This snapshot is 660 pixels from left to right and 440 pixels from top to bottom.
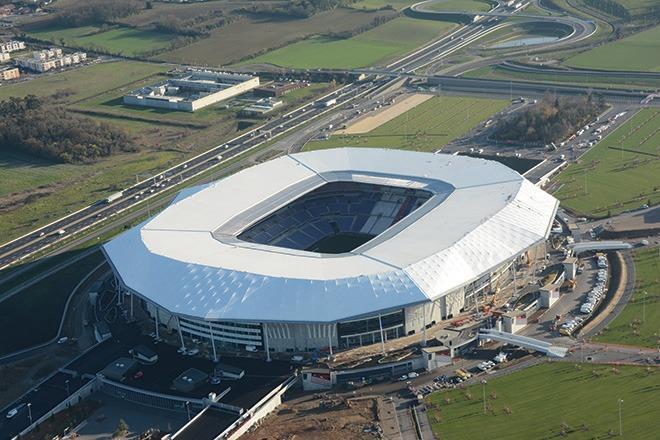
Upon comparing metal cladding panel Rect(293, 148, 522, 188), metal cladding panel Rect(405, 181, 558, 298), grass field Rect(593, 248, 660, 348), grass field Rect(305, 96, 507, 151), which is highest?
metal cladding panel Rect(293, 148, 522, 188)

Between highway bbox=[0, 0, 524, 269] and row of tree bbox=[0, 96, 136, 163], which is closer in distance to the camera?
highway bbox=[0, 0, 524, 269]

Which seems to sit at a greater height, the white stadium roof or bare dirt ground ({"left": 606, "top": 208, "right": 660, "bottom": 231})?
the white stadium roof

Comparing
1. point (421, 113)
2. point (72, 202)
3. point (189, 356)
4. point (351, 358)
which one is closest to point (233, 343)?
point (189, 356)

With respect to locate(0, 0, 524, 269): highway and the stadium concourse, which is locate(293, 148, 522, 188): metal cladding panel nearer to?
the stadium concourse

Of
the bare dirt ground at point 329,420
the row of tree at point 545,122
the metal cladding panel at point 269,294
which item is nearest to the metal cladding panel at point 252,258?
the metal cladding panel at point 269,294

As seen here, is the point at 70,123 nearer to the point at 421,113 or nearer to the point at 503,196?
the point at 421,113

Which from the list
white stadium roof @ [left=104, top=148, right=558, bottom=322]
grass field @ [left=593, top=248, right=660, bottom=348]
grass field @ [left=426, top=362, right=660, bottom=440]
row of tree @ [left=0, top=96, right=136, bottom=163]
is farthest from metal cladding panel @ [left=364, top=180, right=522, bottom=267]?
row of tree @ [left=0, top=96, right=136, bottom=163]
